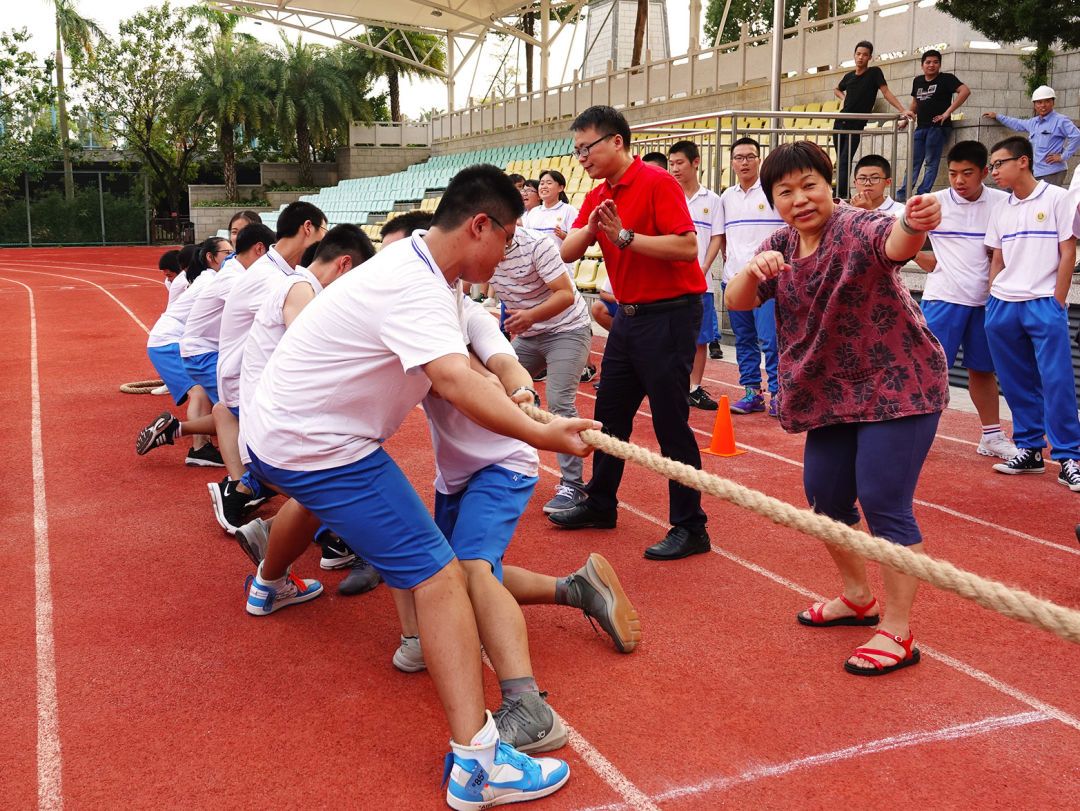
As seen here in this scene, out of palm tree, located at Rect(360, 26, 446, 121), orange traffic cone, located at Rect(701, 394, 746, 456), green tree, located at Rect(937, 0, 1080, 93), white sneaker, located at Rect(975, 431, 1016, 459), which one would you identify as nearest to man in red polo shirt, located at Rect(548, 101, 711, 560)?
orange traffic cone, located at Rect(701, 394, 746, 456)

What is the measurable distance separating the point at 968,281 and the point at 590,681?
4492 mm

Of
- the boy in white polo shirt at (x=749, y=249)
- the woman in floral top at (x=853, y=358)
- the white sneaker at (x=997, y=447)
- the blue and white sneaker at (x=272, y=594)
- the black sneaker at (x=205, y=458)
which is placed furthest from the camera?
the boy in white polo shirt at (x=749, y=249)

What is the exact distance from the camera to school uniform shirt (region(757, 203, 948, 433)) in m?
3.33

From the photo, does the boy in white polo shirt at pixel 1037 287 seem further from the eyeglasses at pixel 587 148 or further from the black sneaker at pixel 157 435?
the black sneaker at pixel 157 435

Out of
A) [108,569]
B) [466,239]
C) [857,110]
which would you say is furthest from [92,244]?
[466,239]

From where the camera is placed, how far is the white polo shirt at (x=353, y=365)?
2811mm

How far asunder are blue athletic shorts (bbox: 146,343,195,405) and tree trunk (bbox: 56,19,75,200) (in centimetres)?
3564

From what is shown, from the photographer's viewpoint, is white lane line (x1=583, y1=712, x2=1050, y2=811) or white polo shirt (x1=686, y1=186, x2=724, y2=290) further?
white polo shirt (x1=686, y1=186, x2=724, y2=290)

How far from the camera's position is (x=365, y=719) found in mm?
3322

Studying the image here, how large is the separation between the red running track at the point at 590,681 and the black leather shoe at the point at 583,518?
71mm

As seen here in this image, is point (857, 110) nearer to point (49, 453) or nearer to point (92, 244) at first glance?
point (49, 453)

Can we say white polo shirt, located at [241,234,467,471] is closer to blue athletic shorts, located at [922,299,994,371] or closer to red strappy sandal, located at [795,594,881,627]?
red strappy sandal, located at [795,594,881,627]

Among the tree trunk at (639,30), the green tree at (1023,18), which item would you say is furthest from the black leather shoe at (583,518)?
the tree trunk at (639,30)

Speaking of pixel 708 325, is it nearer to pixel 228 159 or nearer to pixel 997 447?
pixel 997 447
